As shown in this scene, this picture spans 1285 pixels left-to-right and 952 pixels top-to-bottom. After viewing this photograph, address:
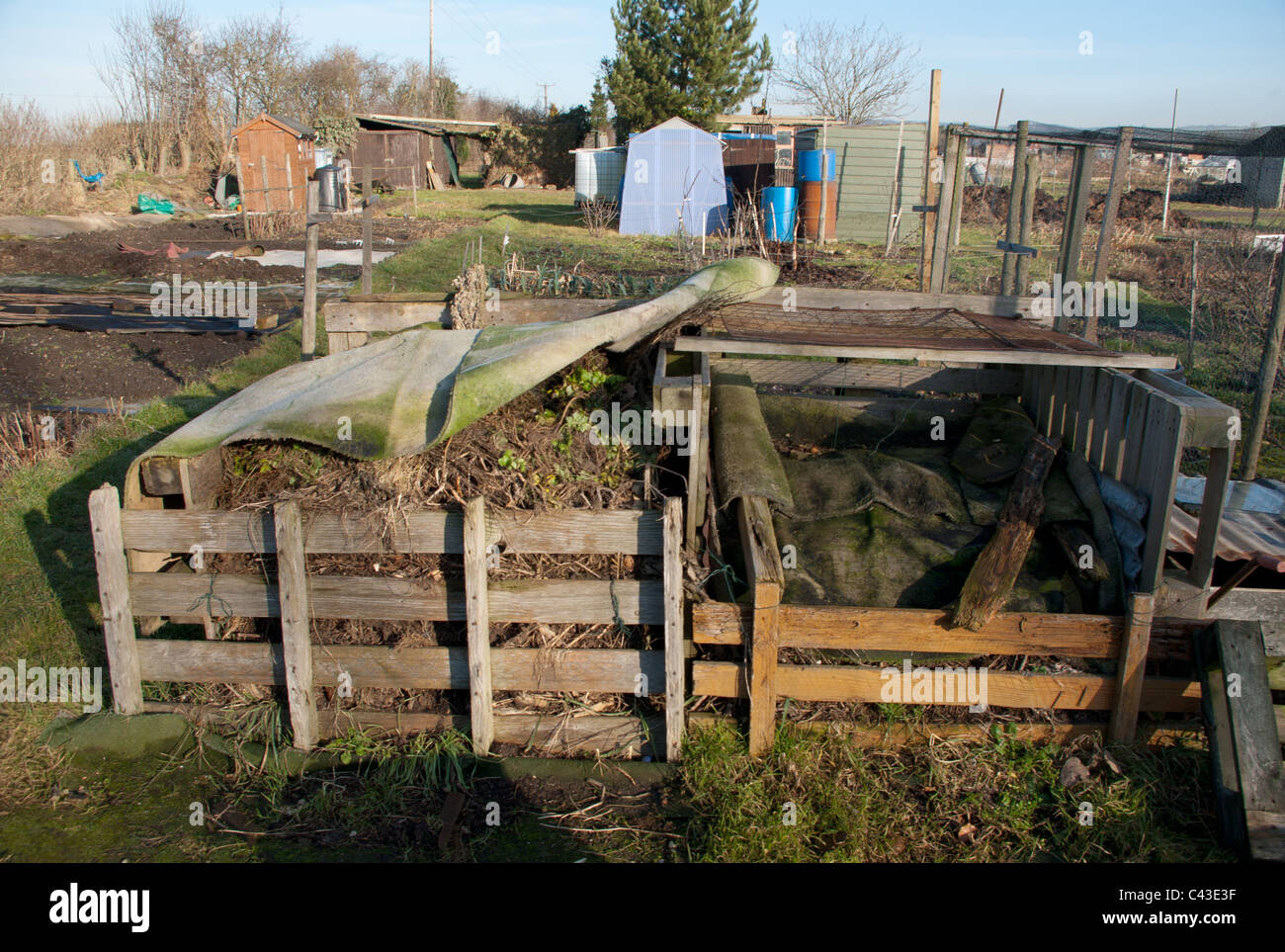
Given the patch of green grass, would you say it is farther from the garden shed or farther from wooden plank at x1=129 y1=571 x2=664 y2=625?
the garden shed

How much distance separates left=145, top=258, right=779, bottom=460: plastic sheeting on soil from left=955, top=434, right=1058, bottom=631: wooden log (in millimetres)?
2004

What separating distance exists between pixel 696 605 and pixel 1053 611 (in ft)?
5.83

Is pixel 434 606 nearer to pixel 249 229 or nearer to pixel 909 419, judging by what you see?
pixel 909 419

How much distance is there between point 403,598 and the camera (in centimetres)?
403

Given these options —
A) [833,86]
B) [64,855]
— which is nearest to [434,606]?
[64,855]

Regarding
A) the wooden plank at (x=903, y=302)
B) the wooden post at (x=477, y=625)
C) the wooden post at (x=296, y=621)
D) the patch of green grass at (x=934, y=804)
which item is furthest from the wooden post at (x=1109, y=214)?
the wooden post at (x=296, y=621)

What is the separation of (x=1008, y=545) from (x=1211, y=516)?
2.84 ft

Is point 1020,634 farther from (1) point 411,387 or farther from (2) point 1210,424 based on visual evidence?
(1) point 411,387

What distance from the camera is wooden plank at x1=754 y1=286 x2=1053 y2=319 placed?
19.7 feet

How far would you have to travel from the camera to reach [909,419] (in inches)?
225

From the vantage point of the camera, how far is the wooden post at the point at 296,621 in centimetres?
394

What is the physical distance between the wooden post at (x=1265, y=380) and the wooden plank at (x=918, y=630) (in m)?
3.21

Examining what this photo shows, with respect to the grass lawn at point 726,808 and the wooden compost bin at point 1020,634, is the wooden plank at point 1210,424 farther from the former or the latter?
the grass lawn at point 726,808
